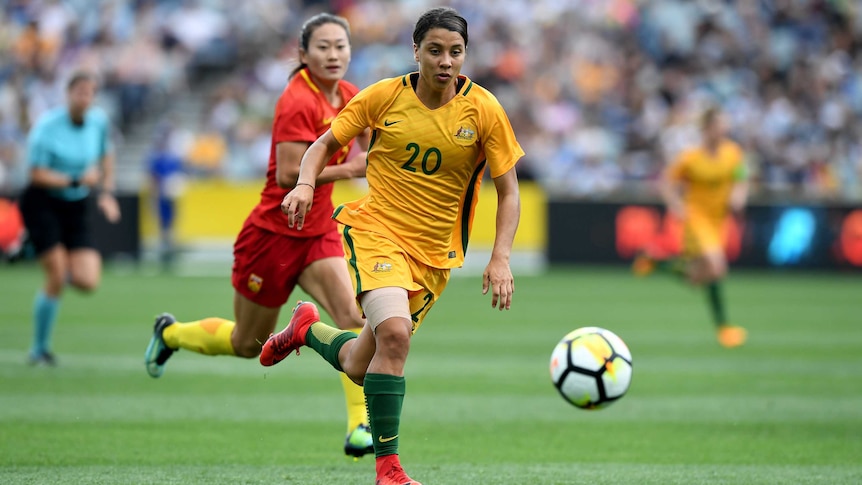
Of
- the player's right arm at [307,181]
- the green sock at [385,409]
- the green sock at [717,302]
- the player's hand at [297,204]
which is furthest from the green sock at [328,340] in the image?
the green sock at [717,302]

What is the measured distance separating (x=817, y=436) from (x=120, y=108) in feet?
70.2

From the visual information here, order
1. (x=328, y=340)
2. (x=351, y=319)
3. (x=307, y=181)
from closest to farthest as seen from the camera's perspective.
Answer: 1. (x=307, y=181)
2. (x=328, y=340)
3. (x=351, y=319)

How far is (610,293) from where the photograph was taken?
1950 cm

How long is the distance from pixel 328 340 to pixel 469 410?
8.90 feet

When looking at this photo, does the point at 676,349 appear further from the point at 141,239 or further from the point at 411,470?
the point at 141,239

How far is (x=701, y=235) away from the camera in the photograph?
1517cm

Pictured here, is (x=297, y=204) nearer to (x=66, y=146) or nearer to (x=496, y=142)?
(x=496, y=142)

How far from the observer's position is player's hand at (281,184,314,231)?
6.01 metres

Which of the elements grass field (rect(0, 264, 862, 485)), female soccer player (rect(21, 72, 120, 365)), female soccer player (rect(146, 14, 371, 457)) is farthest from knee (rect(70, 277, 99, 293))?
female soccer player (rect(146, 14, 371, 457))

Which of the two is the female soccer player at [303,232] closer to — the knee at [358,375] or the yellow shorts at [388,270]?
the knee at [358,375]

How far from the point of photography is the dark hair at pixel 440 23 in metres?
6.00

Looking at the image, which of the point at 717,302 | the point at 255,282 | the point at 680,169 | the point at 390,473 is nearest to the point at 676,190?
the point at 680,169

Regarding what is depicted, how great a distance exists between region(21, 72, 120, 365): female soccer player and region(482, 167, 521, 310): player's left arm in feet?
20.4

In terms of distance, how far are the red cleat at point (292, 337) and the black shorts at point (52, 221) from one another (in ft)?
16.5
